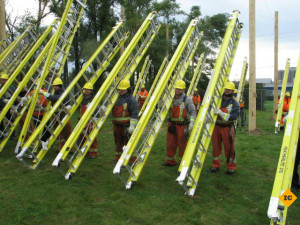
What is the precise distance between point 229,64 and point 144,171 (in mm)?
2990

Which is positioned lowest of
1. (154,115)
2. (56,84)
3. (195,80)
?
(195,80)

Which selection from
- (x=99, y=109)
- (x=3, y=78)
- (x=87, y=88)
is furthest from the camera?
(x=3, y=78)

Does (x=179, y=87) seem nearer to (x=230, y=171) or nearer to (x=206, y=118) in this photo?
(x=206, y=118)

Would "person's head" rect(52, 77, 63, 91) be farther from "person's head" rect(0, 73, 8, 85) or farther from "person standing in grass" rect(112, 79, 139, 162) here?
"person's head" rect(0, 73, 8, 85)

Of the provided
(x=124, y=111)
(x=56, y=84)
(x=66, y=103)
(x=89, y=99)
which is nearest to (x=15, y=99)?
(x=56, y=84)

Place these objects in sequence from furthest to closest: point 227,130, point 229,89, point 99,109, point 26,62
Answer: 1. point 26,62
2. point 99,109
3. point 227,130
4. point 229,89

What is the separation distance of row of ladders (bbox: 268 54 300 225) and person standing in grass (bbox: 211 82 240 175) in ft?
8.49

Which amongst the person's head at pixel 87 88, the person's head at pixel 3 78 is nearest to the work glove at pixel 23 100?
the person's head at pixel 3 78

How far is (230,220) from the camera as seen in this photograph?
4.16m

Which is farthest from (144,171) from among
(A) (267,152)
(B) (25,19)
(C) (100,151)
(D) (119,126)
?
(B) (25,19)

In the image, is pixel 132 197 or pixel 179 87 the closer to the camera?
pixel 132 197

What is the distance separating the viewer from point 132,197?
4898mm

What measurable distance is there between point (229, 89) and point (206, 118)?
2.82 ft

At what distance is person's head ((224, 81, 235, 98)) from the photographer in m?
6.01
